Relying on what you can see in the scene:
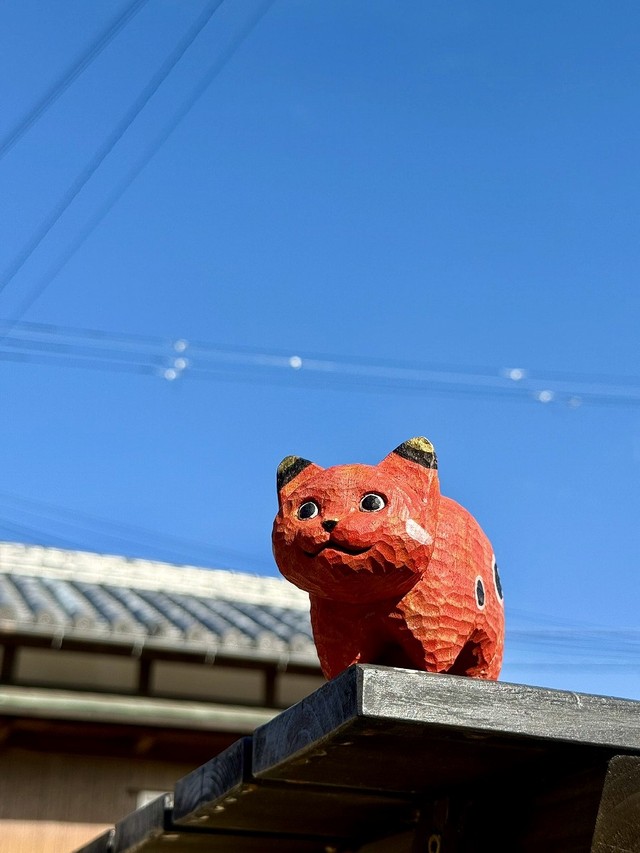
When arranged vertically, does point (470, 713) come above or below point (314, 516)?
below

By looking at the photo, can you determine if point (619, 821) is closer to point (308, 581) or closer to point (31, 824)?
point (308, 581)

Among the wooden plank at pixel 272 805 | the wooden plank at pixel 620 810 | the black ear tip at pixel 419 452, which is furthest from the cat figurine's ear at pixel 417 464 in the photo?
the wooden plank at pixel 620 810

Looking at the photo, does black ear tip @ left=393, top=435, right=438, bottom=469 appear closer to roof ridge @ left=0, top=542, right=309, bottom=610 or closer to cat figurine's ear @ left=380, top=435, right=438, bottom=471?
cat figurine's ear @ left=380, top=435, right=438, bottom=471

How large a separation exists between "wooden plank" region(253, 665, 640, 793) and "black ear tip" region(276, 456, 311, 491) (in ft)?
2.84

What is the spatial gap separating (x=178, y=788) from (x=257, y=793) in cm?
53

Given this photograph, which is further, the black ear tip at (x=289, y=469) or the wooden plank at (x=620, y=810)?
the black ear tip at (x=289, y=469)

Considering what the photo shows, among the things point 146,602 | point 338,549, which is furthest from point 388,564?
point 146,602

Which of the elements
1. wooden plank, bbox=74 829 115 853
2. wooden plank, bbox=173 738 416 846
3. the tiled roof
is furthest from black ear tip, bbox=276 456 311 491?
the tiled roof

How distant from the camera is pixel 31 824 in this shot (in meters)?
7.62

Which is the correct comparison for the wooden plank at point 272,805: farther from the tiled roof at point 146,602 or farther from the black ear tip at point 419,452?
the tiled roof at point 146,602

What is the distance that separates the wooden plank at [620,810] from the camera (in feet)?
5.95

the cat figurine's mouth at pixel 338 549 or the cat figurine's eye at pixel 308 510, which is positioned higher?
the cat figurine's eye at pixel 308 510

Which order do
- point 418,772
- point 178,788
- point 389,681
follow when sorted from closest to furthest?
point 389,681, point 418,772, point 178,788

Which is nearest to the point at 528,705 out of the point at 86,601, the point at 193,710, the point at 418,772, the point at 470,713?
the point at 470,713
